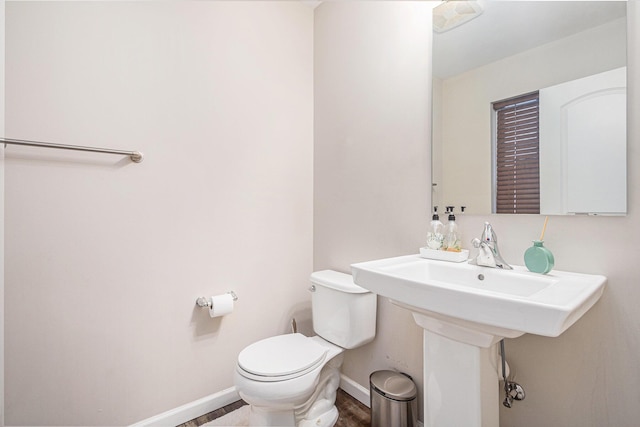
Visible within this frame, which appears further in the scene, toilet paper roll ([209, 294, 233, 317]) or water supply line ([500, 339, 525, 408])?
toilet paper roll ([209, 294, 233, 317])

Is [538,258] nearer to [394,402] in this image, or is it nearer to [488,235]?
[488,235]

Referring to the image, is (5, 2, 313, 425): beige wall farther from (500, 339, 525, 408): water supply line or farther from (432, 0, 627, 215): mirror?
(500, 339, 525, 408): water supply line

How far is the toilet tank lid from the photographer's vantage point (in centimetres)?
150

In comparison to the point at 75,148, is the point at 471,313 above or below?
below

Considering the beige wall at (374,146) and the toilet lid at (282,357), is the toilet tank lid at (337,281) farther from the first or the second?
the toilet lid at (282,357)

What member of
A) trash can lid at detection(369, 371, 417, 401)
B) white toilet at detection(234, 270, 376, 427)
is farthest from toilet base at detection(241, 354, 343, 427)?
trash can lid at detection(369, 371, 417, 401)

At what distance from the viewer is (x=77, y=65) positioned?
1.29 metres

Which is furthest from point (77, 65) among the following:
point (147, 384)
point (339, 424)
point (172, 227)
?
point (339, 424)

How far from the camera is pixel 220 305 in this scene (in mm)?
1562

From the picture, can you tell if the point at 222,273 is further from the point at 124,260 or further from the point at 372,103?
the point at 372,103

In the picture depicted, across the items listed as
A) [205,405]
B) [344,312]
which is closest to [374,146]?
[344,312]

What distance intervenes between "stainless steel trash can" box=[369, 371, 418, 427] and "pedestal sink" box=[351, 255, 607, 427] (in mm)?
221

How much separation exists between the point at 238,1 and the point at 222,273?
1.52m

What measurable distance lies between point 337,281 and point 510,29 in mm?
1310
